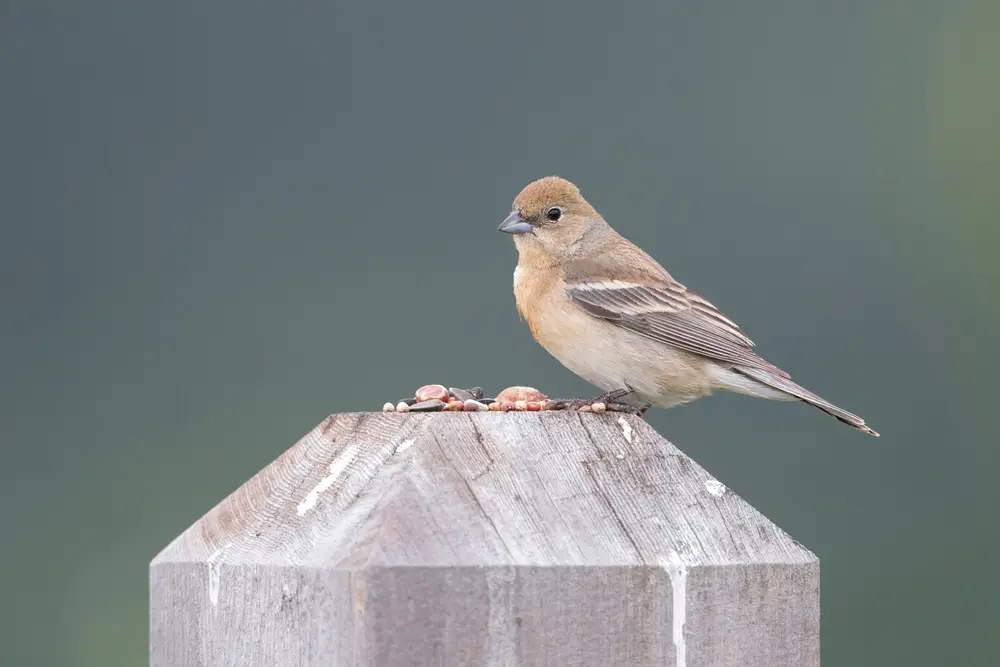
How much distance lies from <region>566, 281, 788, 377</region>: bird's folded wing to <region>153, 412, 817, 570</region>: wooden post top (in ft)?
8.75

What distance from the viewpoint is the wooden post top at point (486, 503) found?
2.52 meters

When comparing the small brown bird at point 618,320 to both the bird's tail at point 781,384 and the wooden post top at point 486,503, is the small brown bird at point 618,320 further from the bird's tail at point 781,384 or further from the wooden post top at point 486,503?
the wooden post top at point 486,503

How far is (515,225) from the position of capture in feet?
19.9

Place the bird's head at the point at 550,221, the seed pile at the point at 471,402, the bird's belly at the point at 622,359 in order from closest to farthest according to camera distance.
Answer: the seed pile at the point at 471,402 → the bird's belly at the point at 622,359 → the bird's head at the point at 550,221

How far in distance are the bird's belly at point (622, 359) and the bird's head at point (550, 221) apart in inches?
21.0

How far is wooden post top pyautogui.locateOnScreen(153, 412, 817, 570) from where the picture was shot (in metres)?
2.52

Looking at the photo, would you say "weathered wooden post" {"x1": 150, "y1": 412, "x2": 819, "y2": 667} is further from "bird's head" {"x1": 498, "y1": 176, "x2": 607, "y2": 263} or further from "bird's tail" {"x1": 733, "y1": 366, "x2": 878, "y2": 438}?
"bird's head" {"x1": 498, "y1": 176, "x2": 607, "y2": 263}

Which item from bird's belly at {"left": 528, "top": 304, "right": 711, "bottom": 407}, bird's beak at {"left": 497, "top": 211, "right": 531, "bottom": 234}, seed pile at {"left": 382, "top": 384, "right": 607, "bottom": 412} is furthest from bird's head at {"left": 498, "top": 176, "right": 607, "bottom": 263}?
seed pile at {"left": 382, "top": 384, "right": 607, "bottom": 412}

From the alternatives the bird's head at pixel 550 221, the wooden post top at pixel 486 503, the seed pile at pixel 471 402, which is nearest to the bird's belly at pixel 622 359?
the bird's head at pixel 550 221

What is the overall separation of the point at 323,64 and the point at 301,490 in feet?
38.9

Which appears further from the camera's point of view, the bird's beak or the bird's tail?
the bird's beak

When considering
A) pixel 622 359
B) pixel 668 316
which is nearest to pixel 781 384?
pixel 668 316

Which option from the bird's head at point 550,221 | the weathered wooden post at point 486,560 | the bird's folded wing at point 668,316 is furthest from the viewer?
the bird's head at point 550,221

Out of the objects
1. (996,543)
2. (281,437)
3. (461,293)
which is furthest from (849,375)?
(281,437)
